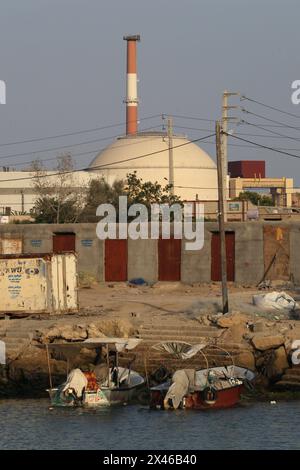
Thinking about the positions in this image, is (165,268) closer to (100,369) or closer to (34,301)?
(34,301)

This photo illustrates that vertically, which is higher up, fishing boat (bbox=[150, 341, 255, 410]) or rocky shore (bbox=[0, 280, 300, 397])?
rocky shore (bbox=[0, 280, 300, 397])

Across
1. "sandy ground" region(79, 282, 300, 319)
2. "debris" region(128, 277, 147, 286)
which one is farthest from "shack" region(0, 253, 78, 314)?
"debris" region(128, 277, 147, 286)

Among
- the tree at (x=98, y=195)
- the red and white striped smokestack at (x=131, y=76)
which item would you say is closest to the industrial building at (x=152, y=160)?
the red and white striped smokestack at (x=131, y=76)

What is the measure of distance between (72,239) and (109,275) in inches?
93.7

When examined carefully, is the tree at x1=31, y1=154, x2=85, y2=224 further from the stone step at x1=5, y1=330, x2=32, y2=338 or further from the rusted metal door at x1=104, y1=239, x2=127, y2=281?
the stone step at x1=5, y1=330, x2=32, y2=338

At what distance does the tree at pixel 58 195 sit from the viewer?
233ft

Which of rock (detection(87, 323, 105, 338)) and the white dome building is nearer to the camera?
rock (detection(87, 323, 105, 338))

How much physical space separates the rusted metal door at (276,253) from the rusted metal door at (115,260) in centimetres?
622

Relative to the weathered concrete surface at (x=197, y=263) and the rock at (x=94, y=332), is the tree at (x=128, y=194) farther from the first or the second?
the rock at (x=94, y=332)

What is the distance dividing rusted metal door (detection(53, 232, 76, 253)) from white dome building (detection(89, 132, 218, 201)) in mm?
50565

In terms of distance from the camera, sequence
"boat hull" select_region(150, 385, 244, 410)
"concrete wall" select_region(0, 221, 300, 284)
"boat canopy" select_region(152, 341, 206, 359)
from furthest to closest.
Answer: "concrete wall" select_region(0, 221, 300, 284), "boat canopy" select_region(152, 341, 206, 359), "boat hull" select_region(150, 385, 244, 410)

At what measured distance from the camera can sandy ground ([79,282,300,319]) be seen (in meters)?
38.3
